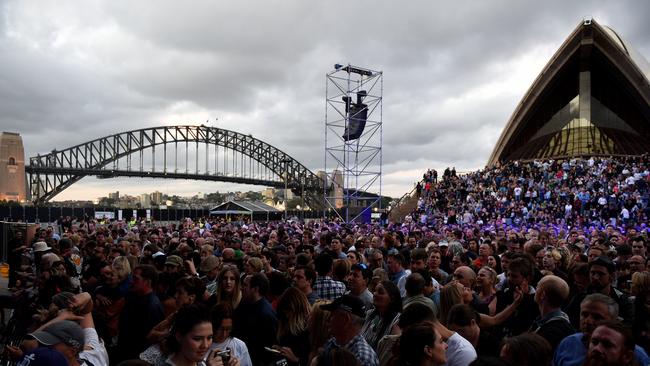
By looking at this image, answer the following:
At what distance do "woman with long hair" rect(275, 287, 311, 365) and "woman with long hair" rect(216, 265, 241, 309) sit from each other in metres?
0.81

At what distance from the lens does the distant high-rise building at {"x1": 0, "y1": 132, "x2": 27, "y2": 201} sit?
55.2m

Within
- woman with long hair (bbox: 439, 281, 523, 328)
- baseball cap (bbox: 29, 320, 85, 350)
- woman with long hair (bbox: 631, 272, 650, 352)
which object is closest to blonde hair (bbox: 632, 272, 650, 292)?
woman with long hair (bbox: 631, 272, 650, 352)

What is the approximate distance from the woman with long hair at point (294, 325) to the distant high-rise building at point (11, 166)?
2344 inches

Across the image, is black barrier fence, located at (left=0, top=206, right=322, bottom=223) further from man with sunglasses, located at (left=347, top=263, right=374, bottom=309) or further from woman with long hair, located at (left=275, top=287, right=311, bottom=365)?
woman with long hair, located at (left=275, top=287, right=311, bottom=365)

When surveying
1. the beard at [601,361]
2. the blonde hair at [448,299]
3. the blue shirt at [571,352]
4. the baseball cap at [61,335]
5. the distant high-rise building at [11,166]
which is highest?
the distant high-rise building at [11,166]

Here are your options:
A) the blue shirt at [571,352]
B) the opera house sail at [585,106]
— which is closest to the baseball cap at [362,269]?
the blue shirt at [571,352]

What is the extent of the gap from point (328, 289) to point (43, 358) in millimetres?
3814

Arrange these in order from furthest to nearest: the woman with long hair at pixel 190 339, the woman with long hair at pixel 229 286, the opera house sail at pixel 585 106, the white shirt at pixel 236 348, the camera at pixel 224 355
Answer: the opera house sail at pixel 585 106, the woman with long hair at pixel 229 286, the white shirt at pixel 236 348, the camera at pixel 224 355, the woman with long hair at pixel 190 339

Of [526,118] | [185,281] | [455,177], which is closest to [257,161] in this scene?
[526,118]

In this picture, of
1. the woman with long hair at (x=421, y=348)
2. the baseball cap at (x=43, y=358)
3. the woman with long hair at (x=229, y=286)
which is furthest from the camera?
the woman with long hair at (x=229, y=286)

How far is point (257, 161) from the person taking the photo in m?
110

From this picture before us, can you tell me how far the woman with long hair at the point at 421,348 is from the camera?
10.3ft

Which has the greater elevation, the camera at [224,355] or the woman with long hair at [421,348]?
the woman with long hair at [421,348]

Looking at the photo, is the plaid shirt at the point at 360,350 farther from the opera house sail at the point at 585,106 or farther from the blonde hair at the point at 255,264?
the opera house sail at the point at 585,106
